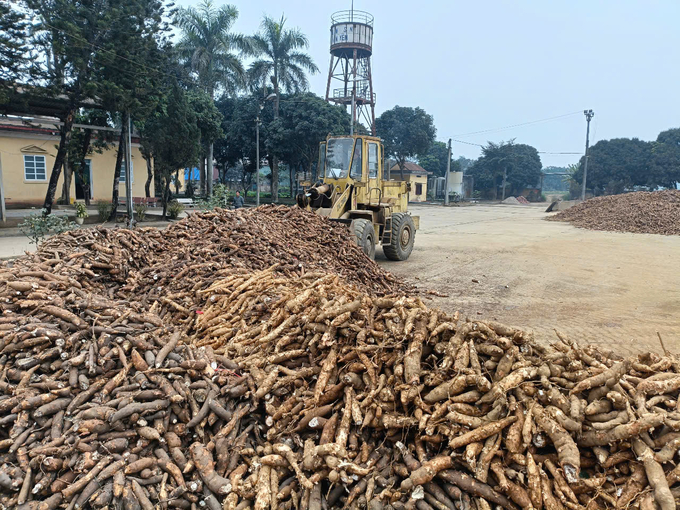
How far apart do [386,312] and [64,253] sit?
18.0 feet

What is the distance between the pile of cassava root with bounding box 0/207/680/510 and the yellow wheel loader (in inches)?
274

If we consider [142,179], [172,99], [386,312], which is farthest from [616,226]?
[142,179]

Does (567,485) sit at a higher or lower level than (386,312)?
lower

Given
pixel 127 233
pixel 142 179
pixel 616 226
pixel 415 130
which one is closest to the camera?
pixel 127 233

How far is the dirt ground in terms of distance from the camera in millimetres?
7473

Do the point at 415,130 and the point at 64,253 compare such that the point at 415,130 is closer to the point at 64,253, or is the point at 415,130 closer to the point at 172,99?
the point at 172,99

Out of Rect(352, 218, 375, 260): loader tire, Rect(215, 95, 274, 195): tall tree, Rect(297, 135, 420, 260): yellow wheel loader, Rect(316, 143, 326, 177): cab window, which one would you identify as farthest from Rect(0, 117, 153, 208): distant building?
Rect(352, 218, 375, 260): loader tire

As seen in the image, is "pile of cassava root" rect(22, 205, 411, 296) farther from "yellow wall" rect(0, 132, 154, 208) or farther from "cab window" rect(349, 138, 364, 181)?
"yellow wall" rect(0, 132, 154, 208)

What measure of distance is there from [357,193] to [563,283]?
5.36 m

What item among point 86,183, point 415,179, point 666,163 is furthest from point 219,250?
point 666,163

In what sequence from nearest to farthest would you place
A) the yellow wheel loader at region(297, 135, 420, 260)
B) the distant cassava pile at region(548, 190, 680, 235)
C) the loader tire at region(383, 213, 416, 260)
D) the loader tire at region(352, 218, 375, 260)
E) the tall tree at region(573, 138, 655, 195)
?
the loader tire at region(352, 218, 375, 260)
the yellow wheel loader at region(297, 135, 420, 260)
the loader tire at region(383, 213, 416, 260)
the distant cassava pile at region(548, 190, 680, 235)
the tall tree at region(573, 138, 655, 195)

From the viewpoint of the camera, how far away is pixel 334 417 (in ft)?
12.2

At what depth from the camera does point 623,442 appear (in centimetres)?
317

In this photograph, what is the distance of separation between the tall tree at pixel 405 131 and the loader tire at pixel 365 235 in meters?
40.2
